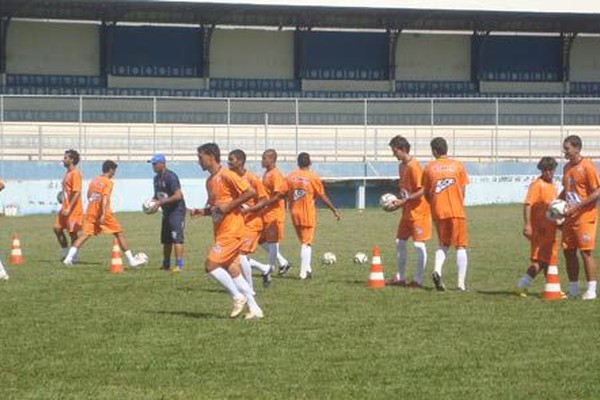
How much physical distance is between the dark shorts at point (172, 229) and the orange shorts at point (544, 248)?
6116 mm

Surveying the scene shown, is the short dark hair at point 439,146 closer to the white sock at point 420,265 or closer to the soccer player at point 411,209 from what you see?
the soccer player at point 411,209

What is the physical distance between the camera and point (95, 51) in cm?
5431

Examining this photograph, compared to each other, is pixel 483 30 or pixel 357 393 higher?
pixel 483 30

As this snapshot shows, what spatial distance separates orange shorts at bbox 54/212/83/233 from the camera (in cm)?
2348

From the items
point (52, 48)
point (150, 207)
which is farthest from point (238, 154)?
point (52, 48)

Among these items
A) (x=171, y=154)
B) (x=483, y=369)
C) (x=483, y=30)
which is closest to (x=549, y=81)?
(x=483, y=30)

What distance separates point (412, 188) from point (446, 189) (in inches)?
40.9

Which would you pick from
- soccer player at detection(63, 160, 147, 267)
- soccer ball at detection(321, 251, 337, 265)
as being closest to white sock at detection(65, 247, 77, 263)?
soccer player at detection(63, 160, 147, 267)

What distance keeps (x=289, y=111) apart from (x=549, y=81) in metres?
13.1

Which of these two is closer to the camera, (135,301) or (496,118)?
(135,301)

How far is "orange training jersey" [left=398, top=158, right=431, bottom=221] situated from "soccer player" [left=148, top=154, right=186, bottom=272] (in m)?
4.11

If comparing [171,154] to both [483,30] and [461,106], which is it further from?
[483,30]

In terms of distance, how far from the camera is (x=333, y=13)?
54.4 meters

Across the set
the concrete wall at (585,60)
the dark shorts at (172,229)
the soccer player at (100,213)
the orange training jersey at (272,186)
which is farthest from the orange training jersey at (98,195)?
the concrete wall at (585,60)
